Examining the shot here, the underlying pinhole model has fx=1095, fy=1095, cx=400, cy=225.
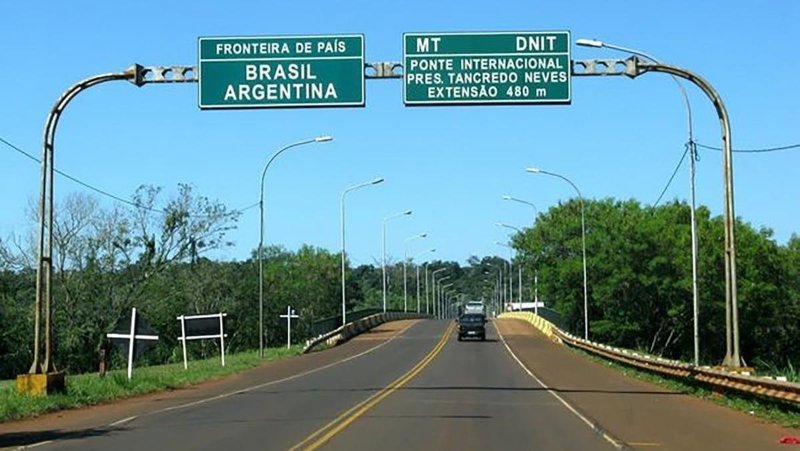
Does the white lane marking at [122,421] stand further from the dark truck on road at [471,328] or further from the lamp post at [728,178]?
the dark truck on road at [471,328]

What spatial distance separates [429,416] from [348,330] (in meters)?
54.7

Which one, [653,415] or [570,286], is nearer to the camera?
[653,415]

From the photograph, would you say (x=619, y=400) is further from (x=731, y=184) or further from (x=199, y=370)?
(x=199, y=370)

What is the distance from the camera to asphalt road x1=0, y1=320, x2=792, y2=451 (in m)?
17.4

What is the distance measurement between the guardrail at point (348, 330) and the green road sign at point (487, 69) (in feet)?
118

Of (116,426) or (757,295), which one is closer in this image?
(116,426)

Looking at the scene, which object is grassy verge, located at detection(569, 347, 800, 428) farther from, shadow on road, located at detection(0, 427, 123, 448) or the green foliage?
the green foliage

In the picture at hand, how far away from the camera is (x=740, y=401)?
25.5 metres

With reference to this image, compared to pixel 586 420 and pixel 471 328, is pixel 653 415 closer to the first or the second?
pixel 586 420

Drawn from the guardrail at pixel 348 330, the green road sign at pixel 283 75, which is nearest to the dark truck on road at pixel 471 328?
the guardrail at pixel 348 330

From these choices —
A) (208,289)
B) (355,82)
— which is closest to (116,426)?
(355,82)

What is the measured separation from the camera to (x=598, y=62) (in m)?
25.6

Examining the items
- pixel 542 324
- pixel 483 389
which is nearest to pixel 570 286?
pixel 542 324

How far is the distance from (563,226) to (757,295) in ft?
59.6
